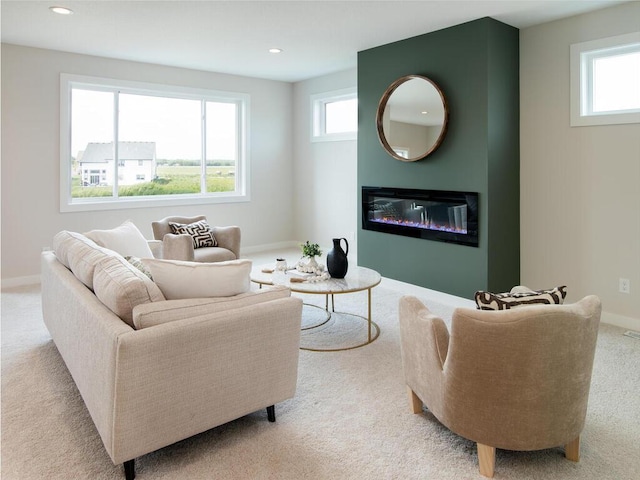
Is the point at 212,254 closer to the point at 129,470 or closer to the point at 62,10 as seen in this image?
the point at 62,10

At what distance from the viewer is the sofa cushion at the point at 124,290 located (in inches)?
79.6

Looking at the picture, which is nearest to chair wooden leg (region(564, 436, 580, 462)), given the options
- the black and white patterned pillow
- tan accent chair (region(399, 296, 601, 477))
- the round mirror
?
tan accent chair (region(399, 296, 601, 477))

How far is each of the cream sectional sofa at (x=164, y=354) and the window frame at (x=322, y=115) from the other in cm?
457

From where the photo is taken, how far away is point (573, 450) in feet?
6.70

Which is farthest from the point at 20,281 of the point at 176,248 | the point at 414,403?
the point at 414,403

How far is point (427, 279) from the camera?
479cm

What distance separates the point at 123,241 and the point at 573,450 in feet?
9.77

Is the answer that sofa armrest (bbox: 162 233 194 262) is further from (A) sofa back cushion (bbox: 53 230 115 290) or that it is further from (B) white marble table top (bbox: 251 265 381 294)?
(A) sofa back cushion (bbox: 53 230 115 290)

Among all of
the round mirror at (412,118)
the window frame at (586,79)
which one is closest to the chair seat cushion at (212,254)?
the round mirror at (412,118)

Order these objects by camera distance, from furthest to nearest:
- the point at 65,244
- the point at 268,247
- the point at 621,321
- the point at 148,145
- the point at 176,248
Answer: the point at 268,247
the point at 148,145
the point at 176,248
the point at 621,321
the point at 65,244

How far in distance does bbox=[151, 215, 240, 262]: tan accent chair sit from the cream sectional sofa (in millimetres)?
2018

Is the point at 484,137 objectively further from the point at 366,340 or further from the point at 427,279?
the point at 366,340

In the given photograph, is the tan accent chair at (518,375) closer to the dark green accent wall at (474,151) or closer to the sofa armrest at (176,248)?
the dark green accent wall at (474,151)

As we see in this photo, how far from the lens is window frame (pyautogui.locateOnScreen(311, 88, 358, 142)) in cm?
648
